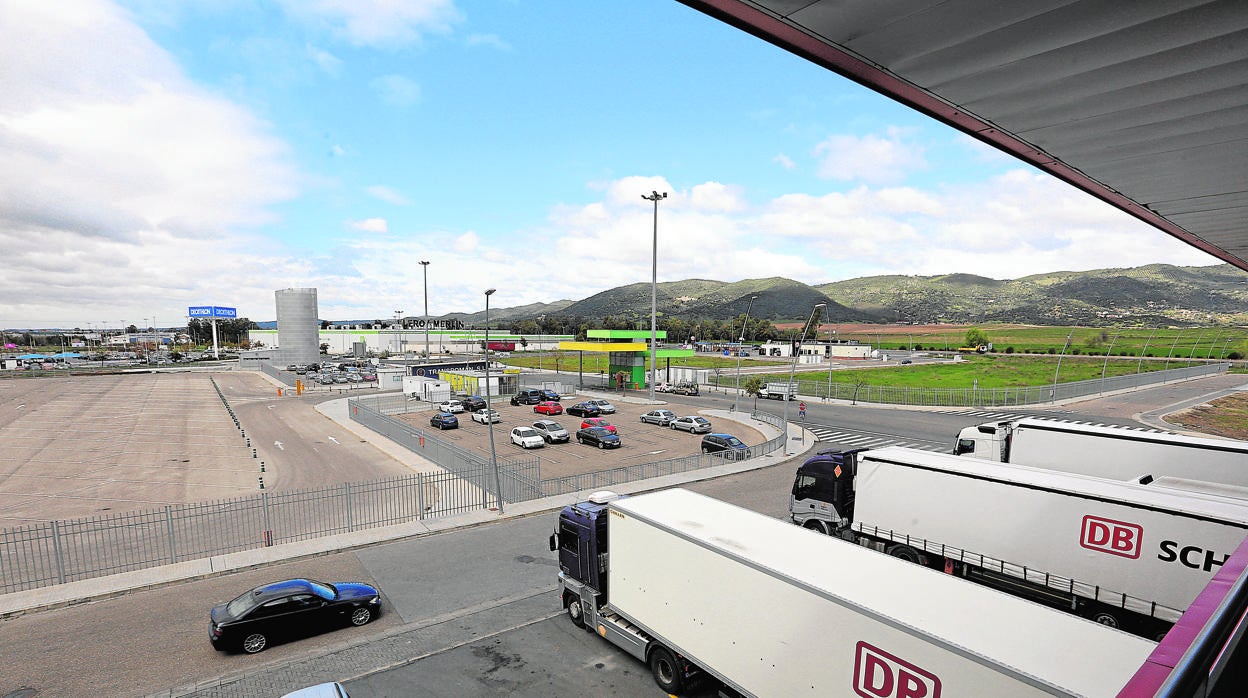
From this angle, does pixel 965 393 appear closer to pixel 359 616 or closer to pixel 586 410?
pixel 586 410

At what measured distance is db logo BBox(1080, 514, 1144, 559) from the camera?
10484 mm

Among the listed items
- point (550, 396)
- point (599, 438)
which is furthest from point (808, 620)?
point (550, 396)

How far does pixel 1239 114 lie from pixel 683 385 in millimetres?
50801

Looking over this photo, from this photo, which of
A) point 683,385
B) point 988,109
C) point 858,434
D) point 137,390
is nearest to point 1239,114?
point 988,109

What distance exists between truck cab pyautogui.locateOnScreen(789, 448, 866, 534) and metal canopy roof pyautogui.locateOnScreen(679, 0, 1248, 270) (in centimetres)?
A: 970

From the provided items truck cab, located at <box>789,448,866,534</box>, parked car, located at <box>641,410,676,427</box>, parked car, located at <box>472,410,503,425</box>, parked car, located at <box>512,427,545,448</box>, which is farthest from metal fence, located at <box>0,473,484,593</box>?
parked car, located at <box>641,410,676,427</box>

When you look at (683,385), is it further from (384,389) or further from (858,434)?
(384,389)

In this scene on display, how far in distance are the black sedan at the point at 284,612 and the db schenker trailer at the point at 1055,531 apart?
12.9 metres

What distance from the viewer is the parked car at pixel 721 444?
28.6m

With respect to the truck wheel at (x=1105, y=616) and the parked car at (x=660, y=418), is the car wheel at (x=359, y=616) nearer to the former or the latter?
the truck wheel at (x=1105, y=616)

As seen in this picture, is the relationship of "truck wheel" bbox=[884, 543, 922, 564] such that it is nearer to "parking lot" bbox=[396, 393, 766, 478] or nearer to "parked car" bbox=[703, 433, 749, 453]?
"parked car" bbox=[703, 433, 749, 453]

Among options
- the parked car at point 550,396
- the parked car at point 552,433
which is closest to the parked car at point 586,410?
the parked car at point 550,396

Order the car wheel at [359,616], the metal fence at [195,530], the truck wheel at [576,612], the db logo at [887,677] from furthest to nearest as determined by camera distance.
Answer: the metal fence at [195,530], the car wheel at [359,616], the truck wheel at [576,612], the db logo at [887,677]

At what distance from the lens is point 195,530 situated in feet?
62.7
